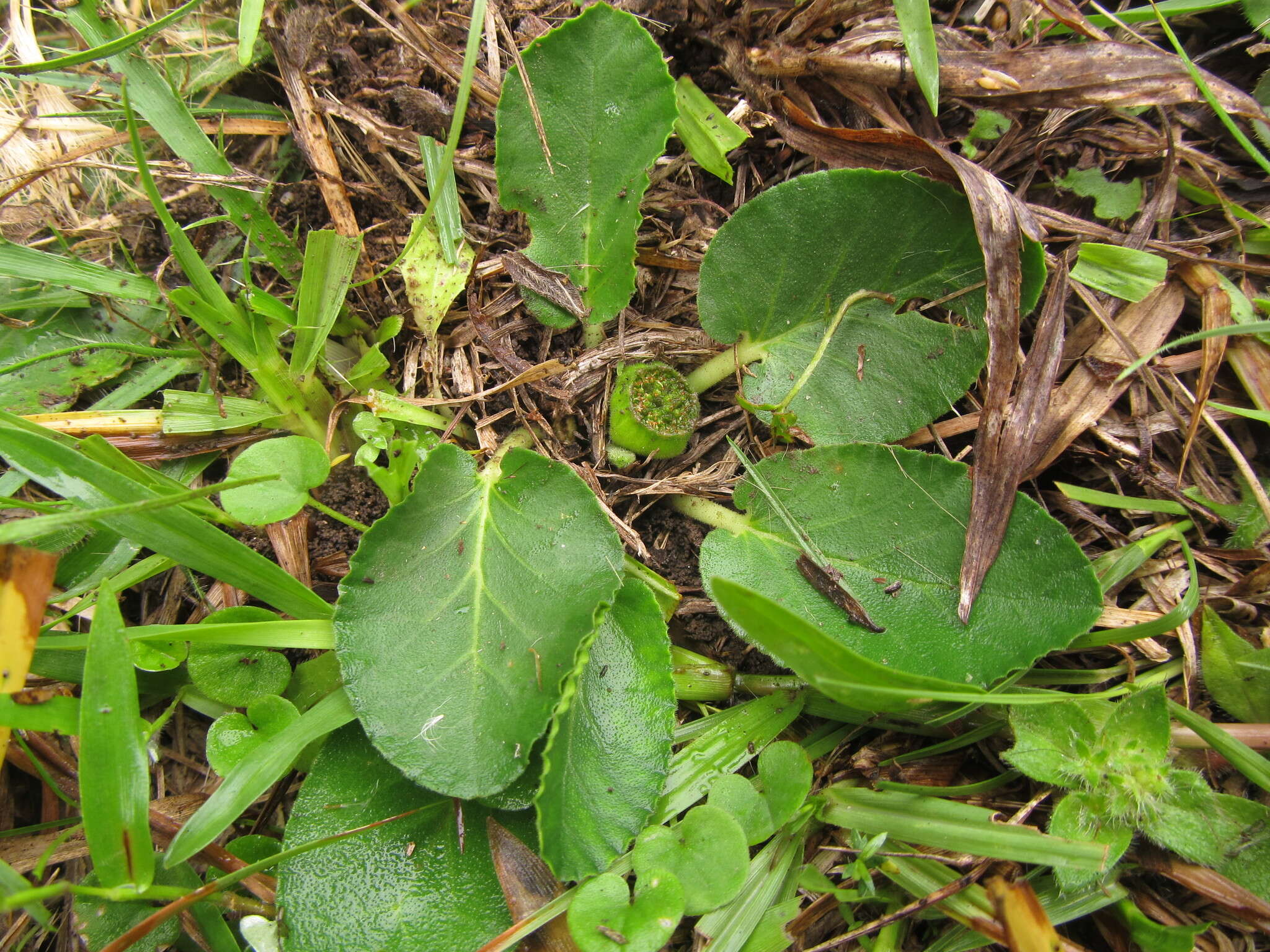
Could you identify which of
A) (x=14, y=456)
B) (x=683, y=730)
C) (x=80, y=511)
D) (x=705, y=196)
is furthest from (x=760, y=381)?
(x=14, y=456)

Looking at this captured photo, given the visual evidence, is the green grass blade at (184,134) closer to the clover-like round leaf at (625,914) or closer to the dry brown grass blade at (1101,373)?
the clover-like round leaf at (625,914)

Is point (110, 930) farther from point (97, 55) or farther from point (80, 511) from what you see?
point (97, 55)

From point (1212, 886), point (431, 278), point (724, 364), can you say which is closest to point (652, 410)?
point (724, 364)

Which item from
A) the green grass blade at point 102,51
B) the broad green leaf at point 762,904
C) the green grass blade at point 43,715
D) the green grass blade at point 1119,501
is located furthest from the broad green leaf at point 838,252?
the green grass blade at point 43,715

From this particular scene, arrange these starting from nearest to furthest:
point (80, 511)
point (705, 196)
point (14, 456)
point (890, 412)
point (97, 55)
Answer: point (80, 511)
point (14, 456)
point (97, 55)
point (890, 412)
point (705, 196)

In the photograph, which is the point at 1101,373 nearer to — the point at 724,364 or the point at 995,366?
the point at 995,366

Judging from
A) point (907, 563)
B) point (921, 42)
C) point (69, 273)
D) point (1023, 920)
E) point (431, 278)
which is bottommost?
point (1023, 920)
